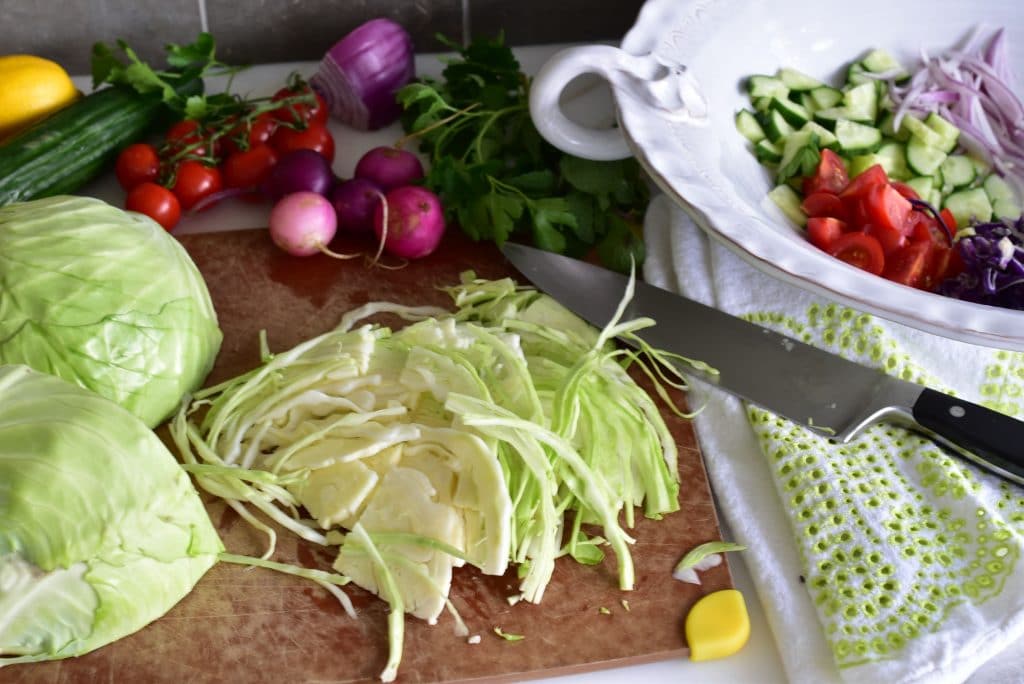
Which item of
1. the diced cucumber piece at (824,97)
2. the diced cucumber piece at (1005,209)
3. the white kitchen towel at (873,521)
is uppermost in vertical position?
the diced cucumber piece at (824,97)

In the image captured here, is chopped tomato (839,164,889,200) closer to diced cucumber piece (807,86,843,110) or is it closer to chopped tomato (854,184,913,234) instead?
chopped tomato (854,184,913,234)

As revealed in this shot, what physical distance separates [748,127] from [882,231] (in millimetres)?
290

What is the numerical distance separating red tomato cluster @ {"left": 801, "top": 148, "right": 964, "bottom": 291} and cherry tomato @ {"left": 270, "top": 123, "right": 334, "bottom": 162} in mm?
807

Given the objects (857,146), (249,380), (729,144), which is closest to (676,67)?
(729,144)

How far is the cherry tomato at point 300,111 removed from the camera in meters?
1.84

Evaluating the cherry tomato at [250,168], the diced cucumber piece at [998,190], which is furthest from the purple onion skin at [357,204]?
the diced cucumber piece at [998,190]

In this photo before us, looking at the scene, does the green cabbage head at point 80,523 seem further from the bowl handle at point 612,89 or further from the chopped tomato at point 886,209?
the chopped tomato at point 886,209

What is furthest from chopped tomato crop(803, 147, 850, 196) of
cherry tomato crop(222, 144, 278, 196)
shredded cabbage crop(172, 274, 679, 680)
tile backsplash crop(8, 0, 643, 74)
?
cherry tomato crop(222, 144, 278, 196)

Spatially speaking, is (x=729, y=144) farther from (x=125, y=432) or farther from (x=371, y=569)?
(x=125, y=432)

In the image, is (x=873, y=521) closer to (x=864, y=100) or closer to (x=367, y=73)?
(x=864, y=100)

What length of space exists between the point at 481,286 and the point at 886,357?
574 millimetres

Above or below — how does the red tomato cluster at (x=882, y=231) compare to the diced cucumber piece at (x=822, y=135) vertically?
below

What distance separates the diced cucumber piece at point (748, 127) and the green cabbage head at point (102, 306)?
87cm

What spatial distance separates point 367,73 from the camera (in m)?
1.88
